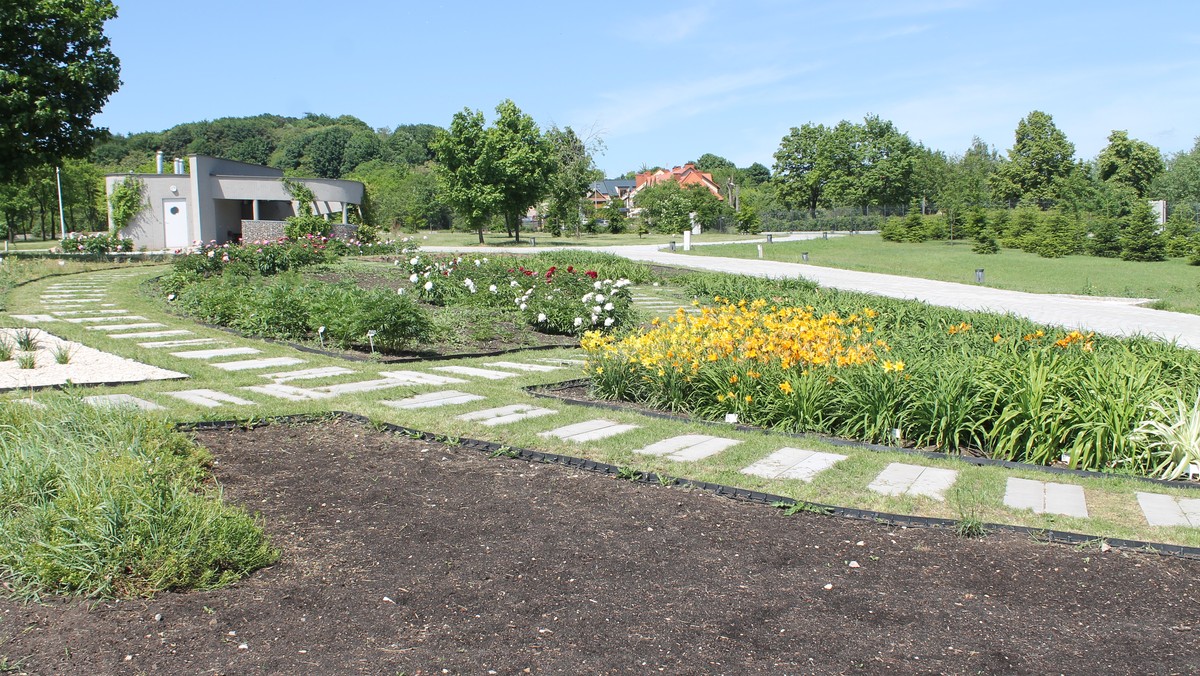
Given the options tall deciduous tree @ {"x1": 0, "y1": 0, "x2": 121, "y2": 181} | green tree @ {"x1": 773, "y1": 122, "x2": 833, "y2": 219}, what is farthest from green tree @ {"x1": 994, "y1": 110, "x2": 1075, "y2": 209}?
tall deciduous tree @ {"x1": 0, "y1": 0, "x2": 121, "y2": 181}

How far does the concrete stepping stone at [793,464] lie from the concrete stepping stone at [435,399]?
262 centimetres

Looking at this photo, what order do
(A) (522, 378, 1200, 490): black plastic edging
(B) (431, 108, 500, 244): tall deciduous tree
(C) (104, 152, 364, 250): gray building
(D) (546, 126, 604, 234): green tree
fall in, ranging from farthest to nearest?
(D) (546, 126, 604, 234): green tree < (B) (431, 108, 500, 244): tall deciduous tree < (C) (104, 152, 364, 250): gray building < (A) (522, 378, 1200, 490): black plastic edging

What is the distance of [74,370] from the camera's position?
7297 mm

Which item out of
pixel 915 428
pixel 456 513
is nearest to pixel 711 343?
pixel 915 428

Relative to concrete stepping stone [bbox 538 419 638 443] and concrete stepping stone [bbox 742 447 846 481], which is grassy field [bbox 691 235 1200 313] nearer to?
concrete stepping stone [bbox 742 447 846 481]

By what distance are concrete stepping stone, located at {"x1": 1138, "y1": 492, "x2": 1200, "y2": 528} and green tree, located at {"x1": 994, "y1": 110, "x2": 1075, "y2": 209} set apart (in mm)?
49562

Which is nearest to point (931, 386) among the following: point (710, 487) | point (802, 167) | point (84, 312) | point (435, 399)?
point (710, 487)

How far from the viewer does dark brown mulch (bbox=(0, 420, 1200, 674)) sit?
2652 millimetres

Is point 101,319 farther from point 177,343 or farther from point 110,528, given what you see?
point 110,528

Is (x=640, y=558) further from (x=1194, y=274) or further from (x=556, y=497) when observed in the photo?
(x=1194, y=274)

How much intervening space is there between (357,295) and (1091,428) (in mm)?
6895

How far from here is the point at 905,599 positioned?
3.11m

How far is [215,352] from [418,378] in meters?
2.58

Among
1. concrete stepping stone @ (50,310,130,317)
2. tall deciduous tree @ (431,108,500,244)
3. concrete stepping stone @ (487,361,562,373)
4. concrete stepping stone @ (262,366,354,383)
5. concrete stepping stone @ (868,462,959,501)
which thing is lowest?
concrete stepping stone @ (868,462,959,501)
